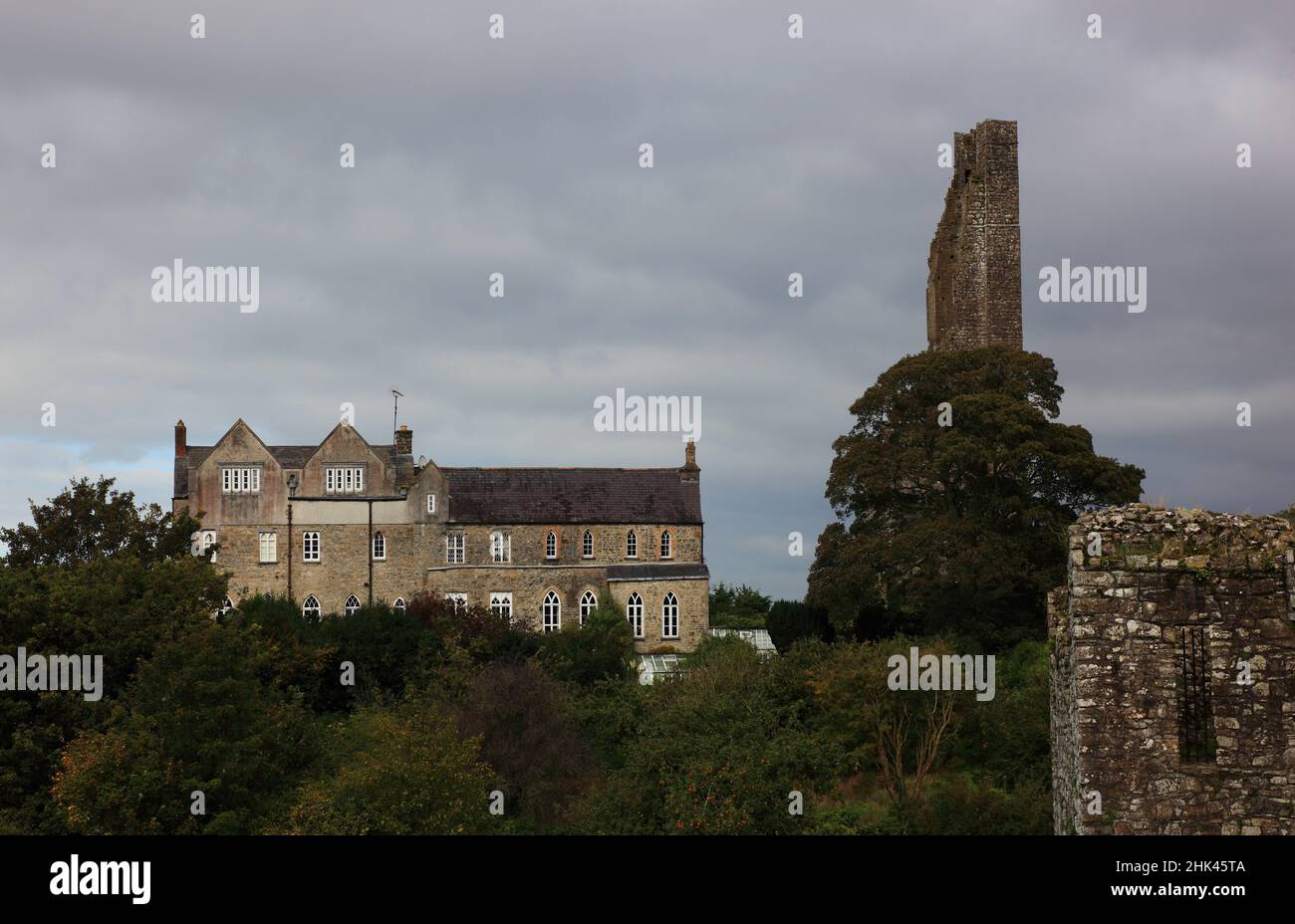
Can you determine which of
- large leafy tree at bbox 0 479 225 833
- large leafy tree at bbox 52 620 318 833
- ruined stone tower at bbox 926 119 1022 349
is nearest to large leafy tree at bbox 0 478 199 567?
large leafy tree at bbox 0 479 225 833

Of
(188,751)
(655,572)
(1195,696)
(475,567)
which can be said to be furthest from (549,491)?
(1195,696)

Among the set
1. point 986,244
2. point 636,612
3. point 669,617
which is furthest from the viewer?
point 986,244

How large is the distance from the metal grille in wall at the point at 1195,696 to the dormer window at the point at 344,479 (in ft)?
185

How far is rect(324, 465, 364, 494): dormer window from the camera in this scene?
65.9 m

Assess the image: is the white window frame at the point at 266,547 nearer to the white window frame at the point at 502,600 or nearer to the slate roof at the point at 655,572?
the white window frame at the point at 502,600

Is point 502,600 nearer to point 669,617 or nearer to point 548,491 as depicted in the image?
point 548,491

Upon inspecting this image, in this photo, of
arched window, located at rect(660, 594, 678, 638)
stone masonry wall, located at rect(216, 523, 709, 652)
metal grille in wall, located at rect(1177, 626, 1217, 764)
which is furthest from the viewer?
stone masonry wall, located at rect(216, 523, 709, 652)

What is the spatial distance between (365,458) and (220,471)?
702cm

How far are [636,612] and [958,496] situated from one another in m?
18.8

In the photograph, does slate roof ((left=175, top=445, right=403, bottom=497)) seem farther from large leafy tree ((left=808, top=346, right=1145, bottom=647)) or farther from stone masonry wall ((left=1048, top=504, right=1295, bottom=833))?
stone masonry wall ((left=1048, top=504, right=1295, bottom=833))

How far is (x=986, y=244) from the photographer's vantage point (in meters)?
69.1

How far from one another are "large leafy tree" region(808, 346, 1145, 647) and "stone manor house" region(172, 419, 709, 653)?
13662mm

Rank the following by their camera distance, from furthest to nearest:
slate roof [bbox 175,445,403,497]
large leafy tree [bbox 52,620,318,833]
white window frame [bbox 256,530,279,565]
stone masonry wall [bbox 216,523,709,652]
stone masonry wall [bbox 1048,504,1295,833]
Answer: slate roof [bbox 175,445,403,497]
white window frame [bbox 256,530,279,565]
stone masonry wall [bbox 216,523,709,652]
large leafy tree [bbox 52,620,318,833]
stone masonry wall [bbox 1048,504,1295,833]
